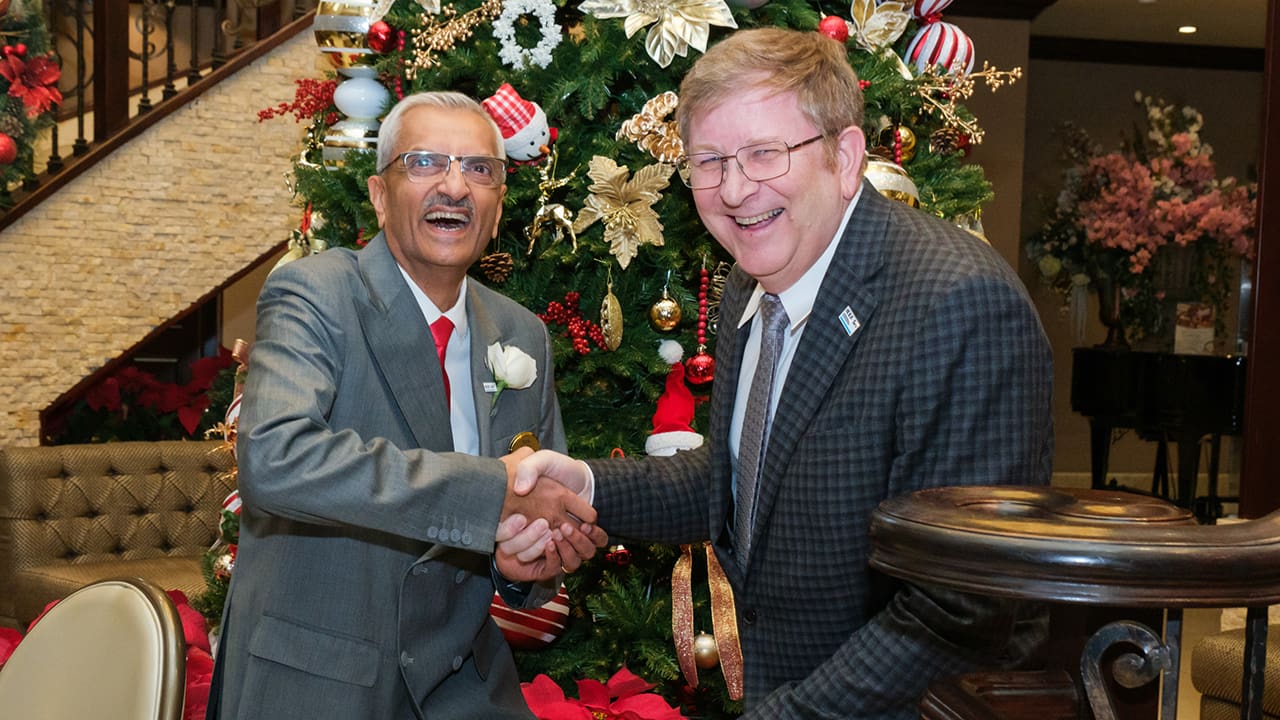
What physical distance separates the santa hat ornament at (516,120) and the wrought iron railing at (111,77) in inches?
158

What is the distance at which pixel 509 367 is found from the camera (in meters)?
2.29

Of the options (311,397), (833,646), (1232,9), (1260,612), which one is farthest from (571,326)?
(1232,9)

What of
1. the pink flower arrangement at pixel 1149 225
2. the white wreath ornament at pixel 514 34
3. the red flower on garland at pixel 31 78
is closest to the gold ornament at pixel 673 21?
the white wreath ornament at pixel 514 34

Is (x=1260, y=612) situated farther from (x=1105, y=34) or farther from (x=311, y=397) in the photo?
(x=1105, y=34)

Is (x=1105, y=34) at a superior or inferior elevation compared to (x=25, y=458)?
superior

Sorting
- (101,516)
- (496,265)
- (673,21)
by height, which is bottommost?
(101,516)

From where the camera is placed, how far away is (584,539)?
2.32m

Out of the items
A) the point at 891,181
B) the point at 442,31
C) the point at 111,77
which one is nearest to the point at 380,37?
the point at 442,31

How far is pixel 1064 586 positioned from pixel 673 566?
6.92 ft

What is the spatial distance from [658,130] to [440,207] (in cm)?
60

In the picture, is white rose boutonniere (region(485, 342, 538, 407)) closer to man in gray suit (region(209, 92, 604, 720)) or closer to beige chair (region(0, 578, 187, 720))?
man in gray suit (region(209, 92, 604, 720))

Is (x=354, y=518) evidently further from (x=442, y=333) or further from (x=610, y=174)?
(x=610, y=174)

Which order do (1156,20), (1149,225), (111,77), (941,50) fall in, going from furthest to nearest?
(1156,20)
(1149,225)
(111,77)
(941,50)

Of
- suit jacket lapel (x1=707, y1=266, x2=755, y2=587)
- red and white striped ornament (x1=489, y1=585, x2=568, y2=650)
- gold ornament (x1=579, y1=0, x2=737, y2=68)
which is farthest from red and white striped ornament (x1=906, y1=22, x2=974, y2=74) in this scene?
red and white striped ornament (x1=489, y1=585, x2=568, y2=650)
